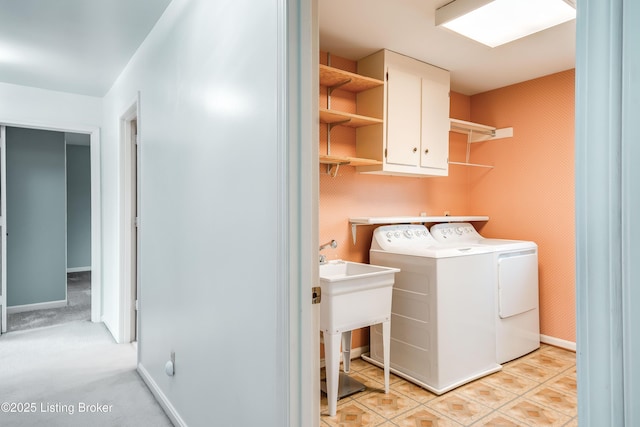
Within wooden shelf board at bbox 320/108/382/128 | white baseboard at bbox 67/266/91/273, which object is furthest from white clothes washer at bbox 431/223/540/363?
white baseboard at bbox 67/266/91/273

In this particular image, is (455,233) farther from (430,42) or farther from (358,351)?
(430,42)

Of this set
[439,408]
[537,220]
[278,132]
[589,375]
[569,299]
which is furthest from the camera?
[537,220]

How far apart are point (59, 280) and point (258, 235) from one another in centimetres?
445

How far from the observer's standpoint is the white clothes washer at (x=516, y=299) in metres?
2.89

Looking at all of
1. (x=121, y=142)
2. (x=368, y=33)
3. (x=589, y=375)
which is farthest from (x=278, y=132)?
(x=121, y=142)

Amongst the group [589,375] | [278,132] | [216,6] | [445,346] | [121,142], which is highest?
[216,6]

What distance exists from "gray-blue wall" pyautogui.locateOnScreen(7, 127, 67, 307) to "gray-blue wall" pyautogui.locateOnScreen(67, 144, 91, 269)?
8.43 feet

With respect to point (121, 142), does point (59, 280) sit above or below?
below

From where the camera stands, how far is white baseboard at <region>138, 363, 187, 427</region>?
2.03 m

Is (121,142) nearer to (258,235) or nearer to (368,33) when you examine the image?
(368,33)

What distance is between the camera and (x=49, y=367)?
284cm

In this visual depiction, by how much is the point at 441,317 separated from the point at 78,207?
6.89m

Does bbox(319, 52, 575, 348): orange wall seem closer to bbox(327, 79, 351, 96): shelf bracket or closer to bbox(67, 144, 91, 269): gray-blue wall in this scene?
bbox(327, 79, 351, 96): shelf bracket

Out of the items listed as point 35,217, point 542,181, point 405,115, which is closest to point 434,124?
point 405,115
